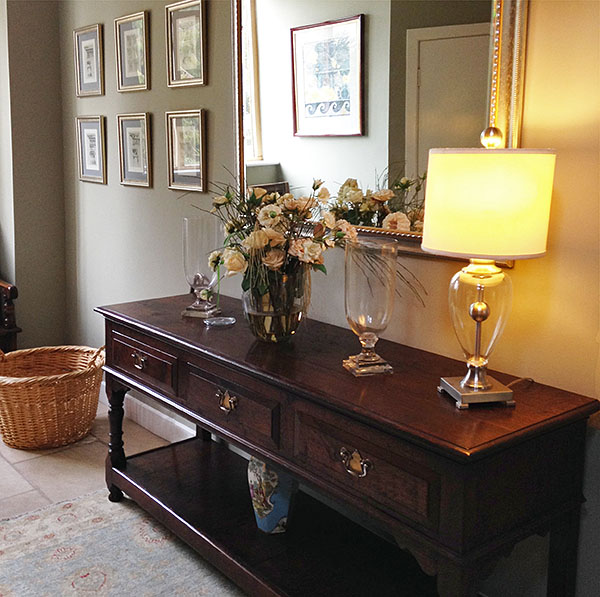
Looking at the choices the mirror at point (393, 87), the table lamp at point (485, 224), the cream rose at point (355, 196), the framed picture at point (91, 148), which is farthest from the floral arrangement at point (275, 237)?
the framed picture at point (91, 148)

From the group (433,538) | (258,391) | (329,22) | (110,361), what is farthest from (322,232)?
(110,361)

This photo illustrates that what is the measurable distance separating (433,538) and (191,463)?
57.4 inches

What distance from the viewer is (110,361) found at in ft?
8.84

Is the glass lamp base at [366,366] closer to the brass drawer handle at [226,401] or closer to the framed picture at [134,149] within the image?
the brass drawer handle at [226,401]

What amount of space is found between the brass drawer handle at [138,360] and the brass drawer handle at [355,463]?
0.99 meters

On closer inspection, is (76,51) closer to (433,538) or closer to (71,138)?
(71,138)

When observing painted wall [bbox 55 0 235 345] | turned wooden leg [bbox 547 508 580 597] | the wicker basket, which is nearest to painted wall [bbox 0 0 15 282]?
painted wall [bbox 55 0 235 345]

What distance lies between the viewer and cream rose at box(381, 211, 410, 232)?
2.09 meters

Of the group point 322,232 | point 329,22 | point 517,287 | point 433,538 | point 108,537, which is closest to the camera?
point 433,538

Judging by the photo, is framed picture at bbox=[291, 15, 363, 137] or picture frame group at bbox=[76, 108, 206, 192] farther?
picture frame group at bbox=[76, 108, 206, 192]

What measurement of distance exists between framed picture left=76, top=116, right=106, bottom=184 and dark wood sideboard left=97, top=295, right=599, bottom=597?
4.05ft

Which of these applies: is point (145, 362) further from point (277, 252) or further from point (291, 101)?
point (291, 101)

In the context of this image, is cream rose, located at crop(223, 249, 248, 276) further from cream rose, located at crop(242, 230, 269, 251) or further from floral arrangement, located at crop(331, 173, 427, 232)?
floral arrangement, located at crop(331, 173, 427, 232)

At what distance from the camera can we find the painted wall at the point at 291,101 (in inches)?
82.2
